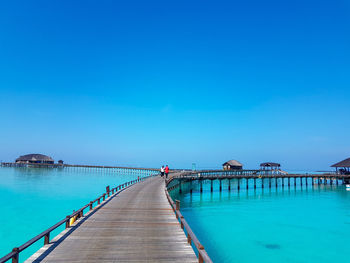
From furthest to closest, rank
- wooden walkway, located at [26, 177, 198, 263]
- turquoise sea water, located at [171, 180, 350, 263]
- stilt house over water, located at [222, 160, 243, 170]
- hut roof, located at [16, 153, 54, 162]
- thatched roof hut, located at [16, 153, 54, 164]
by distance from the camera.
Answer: hut roof, located at [16, 153, 54, 162] < thatched roof hut, located at [16, 153, 54, 164] < stilt house over water, located at [222, 160, 243, 170] < turquoise sea water, located at [171, 180, 350, 263] < wooden walkway, located at [26, 177, 198, 263]

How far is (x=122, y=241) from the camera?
30.5 feet

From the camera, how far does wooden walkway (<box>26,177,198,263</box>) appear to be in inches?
303

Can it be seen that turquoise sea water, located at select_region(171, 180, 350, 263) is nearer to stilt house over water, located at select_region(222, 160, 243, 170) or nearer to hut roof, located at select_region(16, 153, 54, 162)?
stilt house over water, located at select_region(222, 160, 243, 170)

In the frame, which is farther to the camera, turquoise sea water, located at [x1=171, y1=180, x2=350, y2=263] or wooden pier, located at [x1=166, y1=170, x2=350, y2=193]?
wooden pier, located at [x1=166, y1=170, x2=350, y2=193]

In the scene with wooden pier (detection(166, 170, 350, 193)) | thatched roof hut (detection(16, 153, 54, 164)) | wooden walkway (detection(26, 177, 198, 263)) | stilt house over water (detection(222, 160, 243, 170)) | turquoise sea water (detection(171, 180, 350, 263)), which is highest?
thatched roof hut (detection(16, 153, 54, 164))

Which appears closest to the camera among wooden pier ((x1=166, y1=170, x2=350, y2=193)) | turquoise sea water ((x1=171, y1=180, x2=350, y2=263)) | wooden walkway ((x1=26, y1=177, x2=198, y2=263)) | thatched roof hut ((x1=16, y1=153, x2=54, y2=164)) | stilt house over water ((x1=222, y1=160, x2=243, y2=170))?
wooden walkway ((x1=26, y1=177, x2=198, y2=263))

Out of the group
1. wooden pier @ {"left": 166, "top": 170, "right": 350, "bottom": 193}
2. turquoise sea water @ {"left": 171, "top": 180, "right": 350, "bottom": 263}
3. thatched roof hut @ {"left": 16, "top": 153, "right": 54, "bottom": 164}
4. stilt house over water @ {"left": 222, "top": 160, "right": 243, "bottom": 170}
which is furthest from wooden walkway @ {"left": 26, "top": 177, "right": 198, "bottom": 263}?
thatched roof hut @ {"left": 16, "top": 153, "right": 54, "bottom": 164}

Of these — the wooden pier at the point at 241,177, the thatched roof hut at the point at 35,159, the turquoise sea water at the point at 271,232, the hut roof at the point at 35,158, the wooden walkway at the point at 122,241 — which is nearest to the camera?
the wooden walkway at the point at 122,241

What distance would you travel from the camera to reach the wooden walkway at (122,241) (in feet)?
25.2

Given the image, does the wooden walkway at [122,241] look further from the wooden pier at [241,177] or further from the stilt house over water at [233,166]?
the stilt house over water at [233,166]

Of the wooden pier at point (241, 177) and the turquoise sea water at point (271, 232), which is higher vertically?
the wooden pier at point (241, 177)

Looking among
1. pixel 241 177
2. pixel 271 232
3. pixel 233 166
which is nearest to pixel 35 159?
pixel 233 166

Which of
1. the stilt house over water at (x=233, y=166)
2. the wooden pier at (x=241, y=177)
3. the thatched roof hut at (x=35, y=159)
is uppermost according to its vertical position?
the thatched roof hut at (x=35, y=159)

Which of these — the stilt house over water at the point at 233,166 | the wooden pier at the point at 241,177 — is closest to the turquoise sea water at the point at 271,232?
the wooden pier at the point at 241,177
